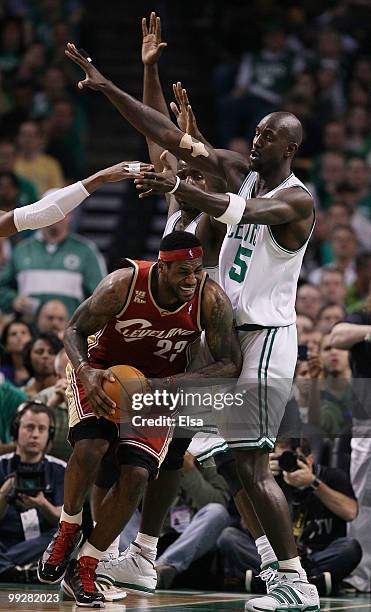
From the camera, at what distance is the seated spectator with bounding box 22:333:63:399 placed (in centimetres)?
920

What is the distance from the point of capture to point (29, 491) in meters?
8.18

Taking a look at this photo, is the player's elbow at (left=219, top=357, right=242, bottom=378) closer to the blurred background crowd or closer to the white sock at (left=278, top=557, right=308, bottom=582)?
the white sock at (left=278, top=557, right=308, bottom=582)

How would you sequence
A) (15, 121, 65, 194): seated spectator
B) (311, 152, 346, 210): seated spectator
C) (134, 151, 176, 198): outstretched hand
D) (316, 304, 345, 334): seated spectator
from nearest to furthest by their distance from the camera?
(134, 151, 176, 198): outstretched hand, (316, 304, 345, 334): seated spectator, (15, 121, 65, 194): seated spectator, (311, 152, 346, 210): seated spectator

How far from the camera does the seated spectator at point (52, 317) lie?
1015 centimetres

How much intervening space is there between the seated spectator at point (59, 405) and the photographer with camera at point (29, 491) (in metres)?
0.10

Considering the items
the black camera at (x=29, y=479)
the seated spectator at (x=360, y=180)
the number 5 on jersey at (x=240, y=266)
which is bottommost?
the black camera at (x=29, y=479)

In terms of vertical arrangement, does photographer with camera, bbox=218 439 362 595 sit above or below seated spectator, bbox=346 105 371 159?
below

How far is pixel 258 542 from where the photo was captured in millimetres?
6938

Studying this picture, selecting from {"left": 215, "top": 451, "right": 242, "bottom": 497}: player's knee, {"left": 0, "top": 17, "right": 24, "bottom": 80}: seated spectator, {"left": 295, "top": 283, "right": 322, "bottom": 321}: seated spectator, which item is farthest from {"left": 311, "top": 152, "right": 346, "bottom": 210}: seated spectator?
{"left": 215, "top": 451, "right": 242, "bottom": 497}: player's knee

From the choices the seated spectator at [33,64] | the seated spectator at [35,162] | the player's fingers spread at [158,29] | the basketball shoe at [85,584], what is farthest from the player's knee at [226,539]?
the seated spectator at [33,64]

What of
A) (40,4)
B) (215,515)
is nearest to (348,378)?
(215,515)

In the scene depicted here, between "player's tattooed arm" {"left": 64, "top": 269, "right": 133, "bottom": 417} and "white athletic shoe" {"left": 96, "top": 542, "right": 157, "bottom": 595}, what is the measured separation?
1.02m

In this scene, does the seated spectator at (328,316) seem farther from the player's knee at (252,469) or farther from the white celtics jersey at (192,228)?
the player's knee at (252,469)

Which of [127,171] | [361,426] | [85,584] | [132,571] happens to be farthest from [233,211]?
[361,426]
